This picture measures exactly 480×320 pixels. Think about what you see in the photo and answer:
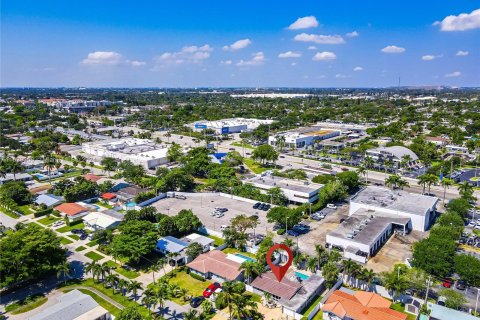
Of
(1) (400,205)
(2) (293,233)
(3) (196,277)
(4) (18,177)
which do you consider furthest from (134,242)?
(4) (18,177)

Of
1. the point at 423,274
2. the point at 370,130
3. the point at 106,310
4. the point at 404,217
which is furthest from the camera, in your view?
the point at 370,130

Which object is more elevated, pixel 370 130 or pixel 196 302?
pixel 370 130

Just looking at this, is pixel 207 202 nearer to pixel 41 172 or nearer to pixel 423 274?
pixel 423 274

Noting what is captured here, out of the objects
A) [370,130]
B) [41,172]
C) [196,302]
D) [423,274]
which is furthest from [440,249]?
[370,130]

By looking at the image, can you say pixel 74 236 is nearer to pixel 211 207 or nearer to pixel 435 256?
pixel 211 207

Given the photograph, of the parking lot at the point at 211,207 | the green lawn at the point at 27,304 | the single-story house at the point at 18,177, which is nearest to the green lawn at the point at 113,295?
the green lawn at the point at 27,304

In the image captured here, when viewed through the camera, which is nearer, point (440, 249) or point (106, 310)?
point (106, 310)

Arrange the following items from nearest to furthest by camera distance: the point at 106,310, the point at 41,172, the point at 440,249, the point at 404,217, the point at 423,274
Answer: the point at 106,310 < the point at 423,274 < the point at 440,249 < the point at 404,217 < the point at 41,172
